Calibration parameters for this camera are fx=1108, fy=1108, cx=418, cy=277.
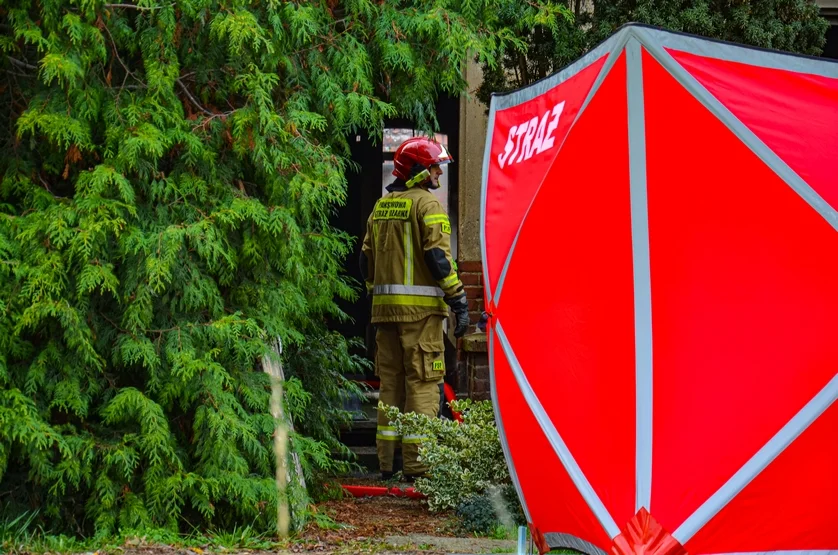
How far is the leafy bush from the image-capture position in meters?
6.00

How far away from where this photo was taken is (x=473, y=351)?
29.5ft

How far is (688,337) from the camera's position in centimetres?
320

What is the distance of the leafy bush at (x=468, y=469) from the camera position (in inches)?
236

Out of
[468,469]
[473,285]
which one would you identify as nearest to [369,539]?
[468,469]

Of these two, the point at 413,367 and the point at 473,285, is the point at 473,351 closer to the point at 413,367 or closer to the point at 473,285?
the point at 473,285

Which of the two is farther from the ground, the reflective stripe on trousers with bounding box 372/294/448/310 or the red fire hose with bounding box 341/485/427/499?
the reflective stripe on trousers with bounding box 372/294/448/310

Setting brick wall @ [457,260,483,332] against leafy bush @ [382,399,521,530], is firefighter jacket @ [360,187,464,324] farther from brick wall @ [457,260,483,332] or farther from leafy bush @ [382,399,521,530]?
brick wall @ [457,260,483,332]

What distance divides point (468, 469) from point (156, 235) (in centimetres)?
216

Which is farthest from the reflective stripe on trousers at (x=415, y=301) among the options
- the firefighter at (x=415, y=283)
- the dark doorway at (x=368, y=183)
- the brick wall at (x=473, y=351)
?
the dark doorway at (x=368, y=183)

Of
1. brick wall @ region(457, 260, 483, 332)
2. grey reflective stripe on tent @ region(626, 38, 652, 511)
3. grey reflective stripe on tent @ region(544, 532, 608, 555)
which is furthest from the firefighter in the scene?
grey reflective stripe on tent @ region(626, 38, 652, 511)

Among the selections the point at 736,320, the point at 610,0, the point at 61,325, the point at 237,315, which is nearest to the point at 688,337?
the point at 736,320

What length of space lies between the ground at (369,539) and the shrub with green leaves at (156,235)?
222mm

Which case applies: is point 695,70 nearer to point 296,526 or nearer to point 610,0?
point 296,526

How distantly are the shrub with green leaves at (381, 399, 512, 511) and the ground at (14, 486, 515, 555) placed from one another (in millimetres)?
165
